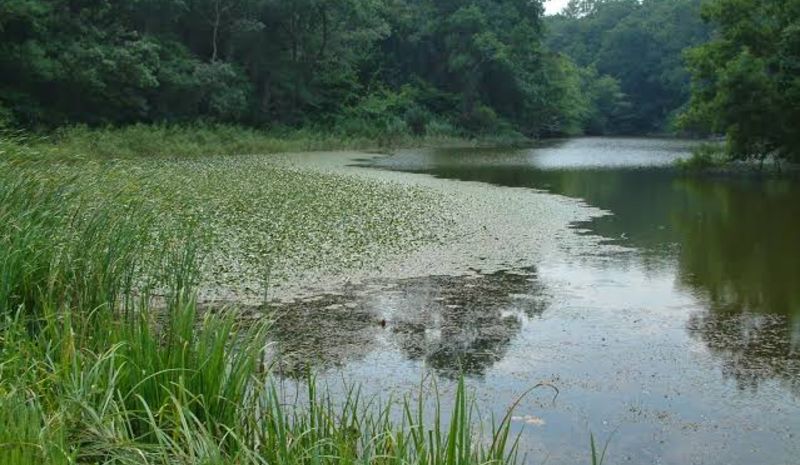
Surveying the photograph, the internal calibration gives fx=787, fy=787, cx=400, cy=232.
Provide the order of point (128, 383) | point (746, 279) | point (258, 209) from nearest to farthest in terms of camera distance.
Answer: point (128, 383) → point (746, 279) → point (258, 209)

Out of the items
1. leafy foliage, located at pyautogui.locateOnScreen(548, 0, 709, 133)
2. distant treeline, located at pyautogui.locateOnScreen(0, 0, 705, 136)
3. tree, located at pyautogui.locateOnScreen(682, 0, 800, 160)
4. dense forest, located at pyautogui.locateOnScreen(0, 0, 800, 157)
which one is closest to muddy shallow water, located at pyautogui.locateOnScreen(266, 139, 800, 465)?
tree, located at pyautogui.locateOnScreen(682, 0, 800, 160)

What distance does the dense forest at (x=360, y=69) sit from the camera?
1655cm

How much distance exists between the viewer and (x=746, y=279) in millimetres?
6594

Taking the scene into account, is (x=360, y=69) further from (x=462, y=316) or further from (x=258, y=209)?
(x=462, y=316)

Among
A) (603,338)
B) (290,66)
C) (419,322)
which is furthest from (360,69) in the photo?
(603,338)

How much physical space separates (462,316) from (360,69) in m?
30.1

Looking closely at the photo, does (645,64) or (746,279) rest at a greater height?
(645,64)

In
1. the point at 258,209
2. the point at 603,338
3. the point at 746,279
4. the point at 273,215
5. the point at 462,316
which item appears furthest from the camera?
the point at 258,209

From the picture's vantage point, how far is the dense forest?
16547mm

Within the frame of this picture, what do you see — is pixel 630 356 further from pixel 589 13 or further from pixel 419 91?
pixel 589 13

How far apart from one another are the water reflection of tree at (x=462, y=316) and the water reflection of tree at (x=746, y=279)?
1.19 metres

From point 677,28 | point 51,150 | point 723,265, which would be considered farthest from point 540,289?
point 677,28

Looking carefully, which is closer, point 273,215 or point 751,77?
point 273,215

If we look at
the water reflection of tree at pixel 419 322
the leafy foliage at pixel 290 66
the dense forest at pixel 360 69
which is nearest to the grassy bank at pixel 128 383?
the water reflection of tree at pixel 419 322
